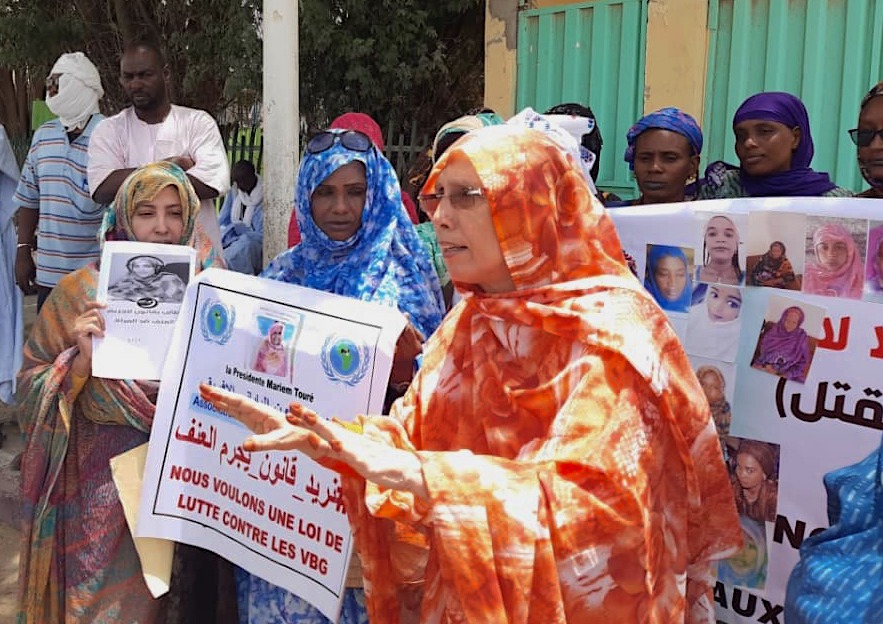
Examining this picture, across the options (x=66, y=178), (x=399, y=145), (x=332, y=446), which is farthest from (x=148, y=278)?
(x=399, y=145)

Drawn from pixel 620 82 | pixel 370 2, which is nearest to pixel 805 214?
pixel 620 82

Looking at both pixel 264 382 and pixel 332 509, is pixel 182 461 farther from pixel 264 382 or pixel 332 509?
pixel 332 509

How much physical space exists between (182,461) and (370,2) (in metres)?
6.64

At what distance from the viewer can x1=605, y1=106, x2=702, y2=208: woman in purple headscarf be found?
3.59 metres

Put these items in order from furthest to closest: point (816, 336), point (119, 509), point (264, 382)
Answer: point (119, 509) < point (264, 382) < point (816, 336)

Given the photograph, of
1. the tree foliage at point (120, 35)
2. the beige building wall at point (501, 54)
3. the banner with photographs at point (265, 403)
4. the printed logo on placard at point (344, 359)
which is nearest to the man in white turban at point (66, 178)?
the banner with photographs at point (265, 403)

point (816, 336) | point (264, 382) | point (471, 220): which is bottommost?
point (264, 382)

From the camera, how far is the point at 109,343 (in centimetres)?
264

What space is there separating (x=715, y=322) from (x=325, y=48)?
663 cm

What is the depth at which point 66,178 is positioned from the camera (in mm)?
4793

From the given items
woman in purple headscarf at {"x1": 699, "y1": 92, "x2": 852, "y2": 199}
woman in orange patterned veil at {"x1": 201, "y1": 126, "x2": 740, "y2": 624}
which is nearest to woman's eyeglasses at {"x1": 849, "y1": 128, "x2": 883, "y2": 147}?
woman in purple headscarf at {"x1": 699, "y1": 92, "x2": 852, "y2": 199}

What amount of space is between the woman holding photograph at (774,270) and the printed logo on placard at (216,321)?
148cm

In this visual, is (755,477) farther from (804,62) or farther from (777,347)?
(804,62)

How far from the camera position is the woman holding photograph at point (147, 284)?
2658 mm
